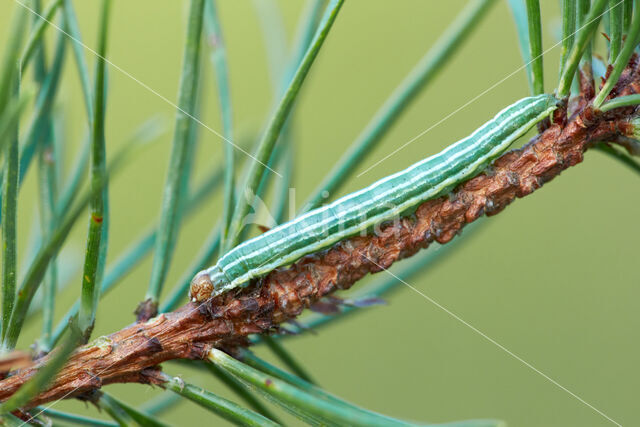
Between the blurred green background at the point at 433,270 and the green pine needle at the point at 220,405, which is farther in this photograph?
the blurred green background at the point at 433,270

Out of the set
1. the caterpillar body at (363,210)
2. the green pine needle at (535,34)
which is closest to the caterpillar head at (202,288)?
the caterpillar body at (363,210)

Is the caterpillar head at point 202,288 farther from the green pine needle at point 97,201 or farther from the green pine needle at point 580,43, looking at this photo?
the green pine needle at point 580,43

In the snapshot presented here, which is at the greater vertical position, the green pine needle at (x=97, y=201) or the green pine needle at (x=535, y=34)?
the green pine needle at (x=535, y=34)

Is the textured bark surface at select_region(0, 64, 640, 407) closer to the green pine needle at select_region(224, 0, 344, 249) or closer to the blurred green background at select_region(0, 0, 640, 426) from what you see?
the green pine needle at select_region(224, 0, 344, 249)

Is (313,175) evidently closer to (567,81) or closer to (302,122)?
(302,122)

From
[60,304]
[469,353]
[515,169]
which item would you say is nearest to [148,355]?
[515,169]

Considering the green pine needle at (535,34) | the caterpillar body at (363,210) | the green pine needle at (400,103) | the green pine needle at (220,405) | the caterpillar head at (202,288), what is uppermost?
the green pine needle at (400,103)

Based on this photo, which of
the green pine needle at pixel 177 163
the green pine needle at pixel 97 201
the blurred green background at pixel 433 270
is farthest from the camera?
the blurred green background at pixel 433 270

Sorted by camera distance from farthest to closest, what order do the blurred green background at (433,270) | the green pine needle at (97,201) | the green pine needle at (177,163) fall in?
the blurred green background at (433,270), the green pine needle at (177,163), the green pine needle at (97,201)

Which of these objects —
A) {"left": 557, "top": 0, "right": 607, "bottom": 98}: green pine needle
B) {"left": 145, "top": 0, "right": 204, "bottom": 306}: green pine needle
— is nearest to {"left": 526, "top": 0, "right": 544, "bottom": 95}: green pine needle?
{"left": 557, "top": 0, "right": 607, "bottom": 98}: green pine needle
